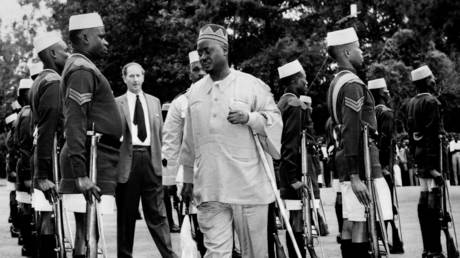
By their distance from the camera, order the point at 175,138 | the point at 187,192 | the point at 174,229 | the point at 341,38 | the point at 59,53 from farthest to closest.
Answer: the point at 174,229 → the point at 59,53 → the point at 341,38 → the point at 175,138 → the point at 187,192

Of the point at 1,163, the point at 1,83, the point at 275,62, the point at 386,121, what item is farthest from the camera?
the point at 1,83

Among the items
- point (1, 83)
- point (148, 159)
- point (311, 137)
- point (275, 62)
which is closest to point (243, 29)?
point (275, 62)

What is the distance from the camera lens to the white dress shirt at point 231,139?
6684mm

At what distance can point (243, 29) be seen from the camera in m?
37.2

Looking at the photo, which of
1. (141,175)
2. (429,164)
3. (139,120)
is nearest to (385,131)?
(429,164)

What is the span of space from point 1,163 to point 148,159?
53455 mm

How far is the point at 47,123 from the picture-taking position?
8.27 meters

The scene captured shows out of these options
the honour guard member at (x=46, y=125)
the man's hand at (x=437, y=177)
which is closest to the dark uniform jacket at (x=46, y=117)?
the honour guard member at (x=46, y=125)

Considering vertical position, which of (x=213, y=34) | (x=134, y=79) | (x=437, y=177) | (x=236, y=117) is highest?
(x=213, y=34)

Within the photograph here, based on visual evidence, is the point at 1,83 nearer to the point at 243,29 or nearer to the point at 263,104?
the point at 243,29

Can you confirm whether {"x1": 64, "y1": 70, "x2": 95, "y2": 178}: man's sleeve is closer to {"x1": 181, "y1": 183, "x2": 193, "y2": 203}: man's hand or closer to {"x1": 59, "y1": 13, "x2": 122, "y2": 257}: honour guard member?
{"x1": 59, "y1": 13, "x2": 122, "y2": 257}: honour guard member

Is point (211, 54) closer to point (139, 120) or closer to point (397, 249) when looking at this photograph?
point (139, 120)

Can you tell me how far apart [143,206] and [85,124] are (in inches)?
114

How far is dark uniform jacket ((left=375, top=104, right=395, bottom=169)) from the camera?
11.6 m
